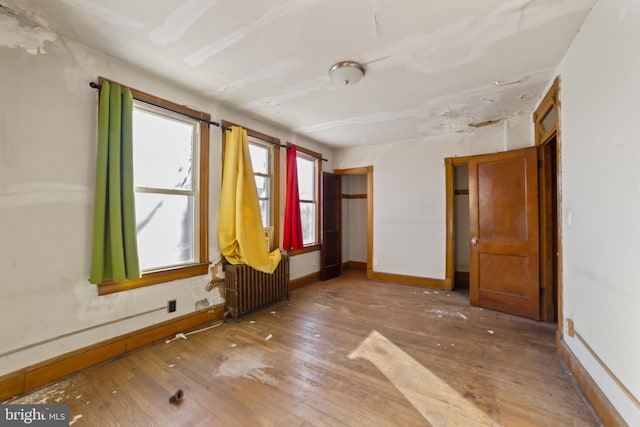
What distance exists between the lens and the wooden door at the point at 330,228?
192 inches

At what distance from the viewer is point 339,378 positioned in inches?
77.2

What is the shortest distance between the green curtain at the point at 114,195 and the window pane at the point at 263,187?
1717 mm

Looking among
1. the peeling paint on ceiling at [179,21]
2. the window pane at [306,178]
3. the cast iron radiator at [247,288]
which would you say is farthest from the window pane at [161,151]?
the window pane at [306,178]

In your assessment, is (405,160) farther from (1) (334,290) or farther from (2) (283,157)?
(1) (334,290)

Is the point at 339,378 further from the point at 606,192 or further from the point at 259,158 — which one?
the point at 259,158

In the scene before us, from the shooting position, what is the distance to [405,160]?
4.69 meters

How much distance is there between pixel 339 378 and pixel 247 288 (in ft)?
5.28

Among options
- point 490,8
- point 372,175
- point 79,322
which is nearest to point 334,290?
point 372,175

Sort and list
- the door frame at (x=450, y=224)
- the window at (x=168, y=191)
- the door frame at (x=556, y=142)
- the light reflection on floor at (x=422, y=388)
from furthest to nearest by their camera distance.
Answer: the door frame at (x=450, y=224)
the window at (x=168, y=191)
the door frame at (x=556, y=142)
the light reflection on floor at (x=422, y=388)

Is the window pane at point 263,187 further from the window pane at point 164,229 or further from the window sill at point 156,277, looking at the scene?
the window sill at point 156,277

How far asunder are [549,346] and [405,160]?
3240mm

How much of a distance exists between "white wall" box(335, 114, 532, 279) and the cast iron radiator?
89.4 inches

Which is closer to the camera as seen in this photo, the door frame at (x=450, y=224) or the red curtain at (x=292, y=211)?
the red curtain at (x=292, y=211)

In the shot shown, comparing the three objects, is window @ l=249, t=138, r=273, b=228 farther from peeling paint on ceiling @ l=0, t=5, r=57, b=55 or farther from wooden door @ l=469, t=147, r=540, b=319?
wooden door @ l=469, t=147, r=540, b=319
